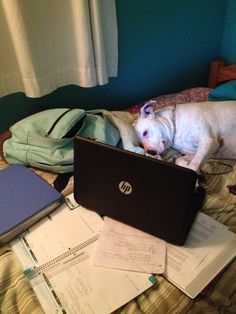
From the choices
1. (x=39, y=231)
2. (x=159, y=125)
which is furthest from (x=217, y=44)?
(x=39, y=231)

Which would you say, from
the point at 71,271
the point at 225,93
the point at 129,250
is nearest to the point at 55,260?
the point at 71,271

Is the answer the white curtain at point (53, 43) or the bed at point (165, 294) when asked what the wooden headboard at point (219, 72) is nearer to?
the white curtain at point (53, 43)

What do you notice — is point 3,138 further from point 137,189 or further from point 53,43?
point 137,189

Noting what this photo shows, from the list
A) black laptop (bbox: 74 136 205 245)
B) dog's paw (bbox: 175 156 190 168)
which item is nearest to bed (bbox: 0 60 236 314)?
black laptop (bbox: 74 136 205 245)

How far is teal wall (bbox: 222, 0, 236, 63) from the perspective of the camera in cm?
187

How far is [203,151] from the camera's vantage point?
1162 millimetres

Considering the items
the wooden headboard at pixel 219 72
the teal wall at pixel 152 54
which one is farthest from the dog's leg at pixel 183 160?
the wooden headboard at pixel 219 72

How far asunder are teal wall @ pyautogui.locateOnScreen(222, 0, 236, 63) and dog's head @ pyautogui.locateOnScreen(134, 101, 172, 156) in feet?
3.48

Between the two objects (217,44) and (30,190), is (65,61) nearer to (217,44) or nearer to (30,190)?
(30,190)

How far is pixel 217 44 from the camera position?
2016mm

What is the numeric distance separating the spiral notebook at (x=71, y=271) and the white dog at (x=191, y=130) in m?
0.49

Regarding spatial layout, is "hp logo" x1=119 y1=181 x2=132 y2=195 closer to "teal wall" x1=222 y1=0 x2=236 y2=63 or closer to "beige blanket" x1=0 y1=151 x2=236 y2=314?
"beige blanket" x1=0 y1=151 x2=236 y2=314

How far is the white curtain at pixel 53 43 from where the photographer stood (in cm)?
113

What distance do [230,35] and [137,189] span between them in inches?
64.8
